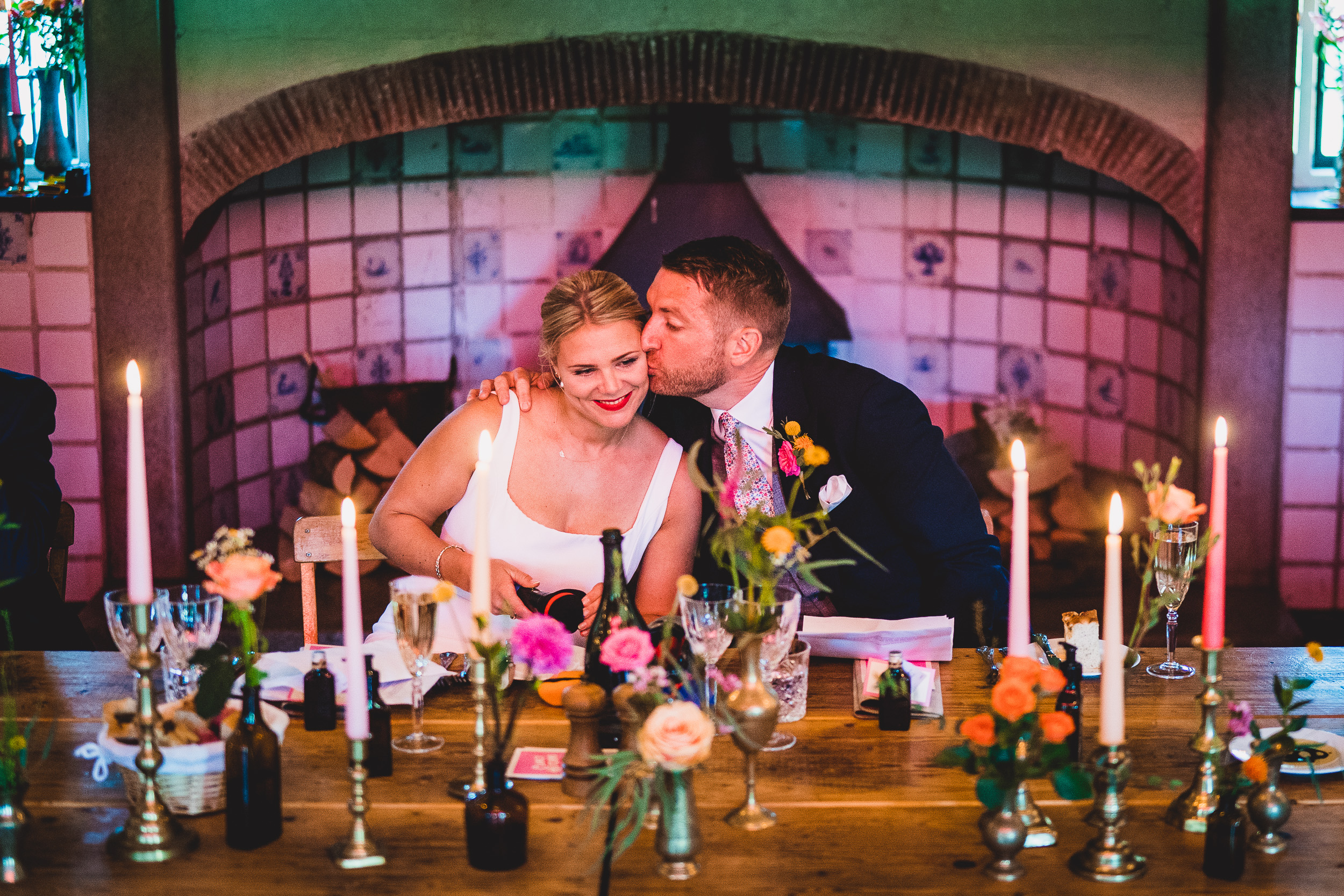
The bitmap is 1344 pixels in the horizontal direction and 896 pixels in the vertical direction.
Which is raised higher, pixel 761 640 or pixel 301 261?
pixel 301 261

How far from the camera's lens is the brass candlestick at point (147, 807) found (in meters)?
1.42

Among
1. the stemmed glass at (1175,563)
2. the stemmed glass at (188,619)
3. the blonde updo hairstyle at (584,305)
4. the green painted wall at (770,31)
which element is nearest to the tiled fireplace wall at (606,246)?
the green painted wall at (770,31)

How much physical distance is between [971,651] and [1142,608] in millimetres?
527

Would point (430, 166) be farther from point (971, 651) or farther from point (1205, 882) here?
point (1205, 882)

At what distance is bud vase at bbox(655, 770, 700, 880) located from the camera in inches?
54.3

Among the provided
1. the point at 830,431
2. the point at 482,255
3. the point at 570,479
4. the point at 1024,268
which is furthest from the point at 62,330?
the point at 1024,268

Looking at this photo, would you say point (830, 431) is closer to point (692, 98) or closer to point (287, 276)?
point (692, 98)

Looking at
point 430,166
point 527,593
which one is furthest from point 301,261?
point 527,593

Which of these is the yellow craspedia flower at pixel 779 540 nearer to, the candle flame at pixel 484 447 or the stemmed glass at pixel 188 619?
the candle flame at pixel 484 447

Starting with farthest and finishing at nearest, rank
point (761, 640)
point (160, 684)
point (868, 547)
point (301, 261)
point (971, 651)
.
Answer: point (301, 261) < point (868, 547) < point (971, 651) < point (160, 684) < point (761, 640)

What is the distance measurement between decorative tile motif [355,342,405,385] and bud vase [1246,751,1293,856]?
11.4 ft

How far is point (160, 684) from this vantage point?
1.90 m

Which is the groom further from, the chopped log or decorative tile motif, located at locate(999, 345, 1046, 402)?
decorative tile motif, located at locate(999, 345, 1046, 402)

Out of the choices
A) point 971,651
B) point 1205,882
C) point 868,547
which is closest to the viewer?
point 1205,882
